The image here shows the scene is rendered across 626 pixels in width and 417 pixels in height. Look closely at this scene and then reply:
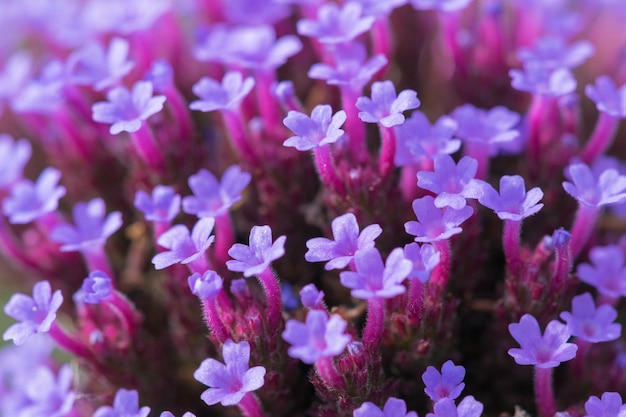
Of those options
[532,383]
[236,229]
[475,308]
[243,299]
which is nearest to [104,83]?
[236,229]

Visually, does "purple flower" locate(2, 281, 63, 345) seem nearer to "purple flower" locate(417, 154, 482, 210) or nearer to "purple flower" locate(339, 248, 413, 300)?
"purple flower" locate(339, 248, 413, 300)

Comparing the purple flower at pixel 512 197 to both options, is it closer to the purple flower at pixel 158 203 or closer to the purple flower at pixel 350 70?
the purple flower at pixel 350 70

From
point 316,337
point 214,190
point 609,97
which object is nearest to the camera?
point 316,337

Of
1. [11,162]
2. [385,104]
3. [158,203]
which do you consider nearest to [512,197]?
[385,104]

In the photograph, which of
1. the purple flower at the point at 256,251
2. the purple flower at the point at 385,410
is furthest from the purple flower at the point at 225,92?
the purple flower at the point at 385,410

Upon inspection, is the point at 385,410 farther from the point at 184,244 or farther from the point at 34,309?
the point at 34,309

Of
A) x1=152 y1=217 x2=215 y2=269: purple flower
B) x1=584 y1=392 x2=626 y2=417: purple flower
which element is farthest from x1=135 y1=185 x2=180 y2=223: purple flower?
x1=584 y1=392 x2=626 y2=417: purple flower
